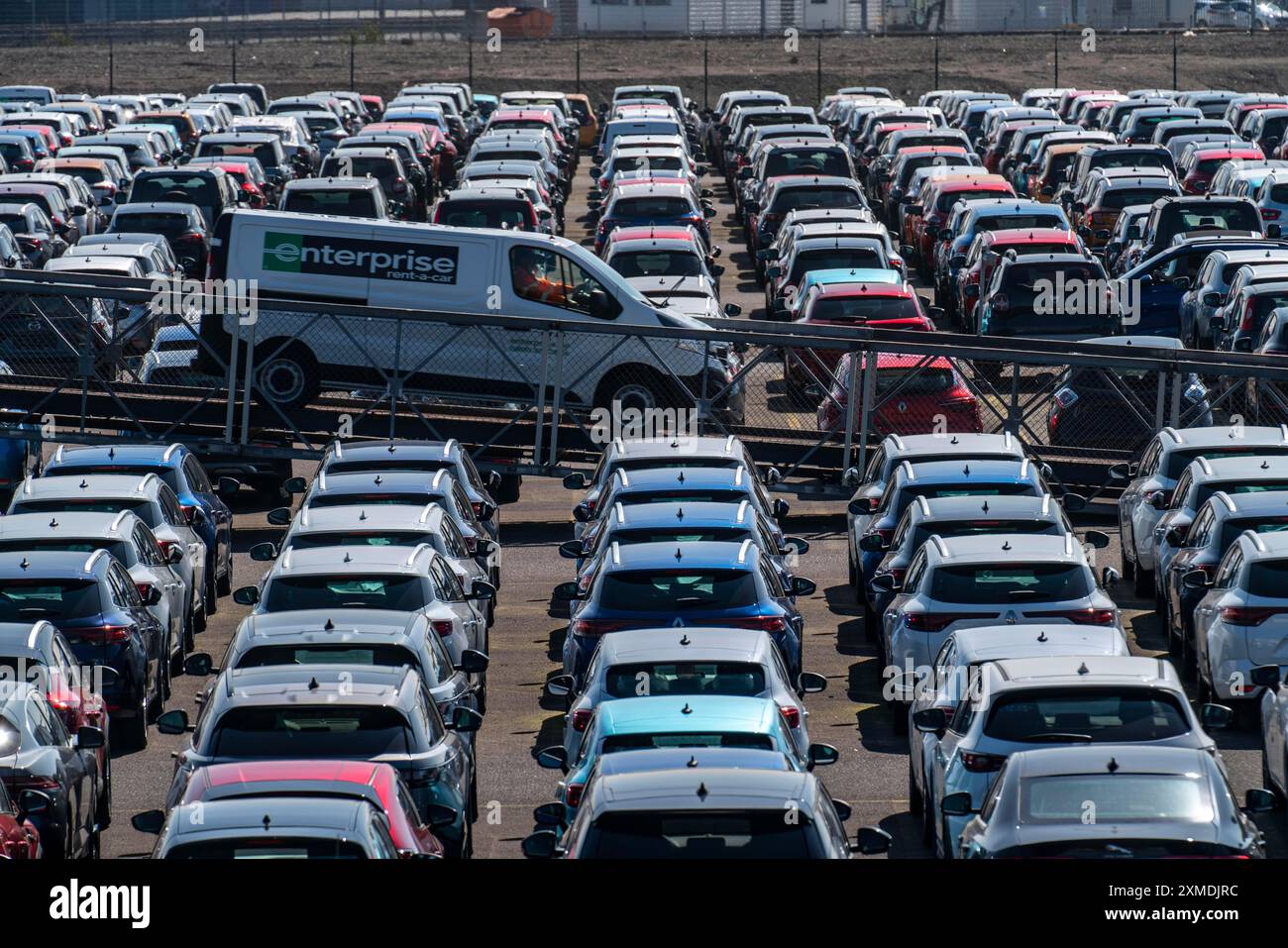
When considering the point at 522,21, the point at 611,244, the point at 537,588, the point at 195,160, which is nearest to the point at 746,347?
the point at 611,244

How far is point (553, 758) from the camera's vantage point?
15016mm

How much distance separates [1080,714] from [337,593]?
554cm

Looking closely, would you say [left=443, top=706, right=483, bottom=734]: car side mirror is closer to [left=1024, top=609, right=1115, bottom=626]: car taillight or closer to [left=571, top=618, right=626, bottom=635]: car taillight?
[left=571, top=618, right=626, bottom=635]: car taillight

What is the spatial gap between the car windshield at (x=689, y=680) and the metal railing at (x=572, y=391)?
1100 centimetres

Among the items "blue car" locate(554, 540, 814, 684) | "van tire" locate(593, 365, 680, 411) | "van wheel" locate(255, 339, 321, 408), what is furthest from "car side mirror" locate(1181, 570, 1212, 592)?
"van wheel" locate(255, 339, 321, 408)

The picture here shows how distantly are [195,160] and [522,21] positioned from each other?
52028 mm

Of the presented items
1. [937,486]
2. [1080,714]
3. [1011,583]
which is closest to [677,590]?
[1011,583]

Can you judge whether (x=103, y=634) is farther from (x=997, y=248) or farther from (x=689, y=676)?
(x=997, y=248)

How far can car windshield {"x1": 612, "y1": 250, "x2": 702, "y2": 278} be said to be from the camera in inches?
1399

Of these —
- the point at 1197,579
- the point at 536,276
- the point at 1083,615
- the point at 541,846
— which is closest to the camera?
the point at 541,846

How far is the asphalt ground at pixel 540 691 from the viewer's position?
17031mm

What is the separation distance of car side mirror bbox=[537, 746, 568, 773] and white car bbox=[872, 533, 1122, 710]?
380 centimetres

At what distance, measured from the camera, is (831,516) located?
2791 centimetres

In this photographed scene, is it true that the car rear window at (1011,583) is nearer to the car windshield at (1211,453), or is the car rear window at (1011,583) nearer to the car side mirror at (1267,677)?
the car side mirror at (1267,677)
